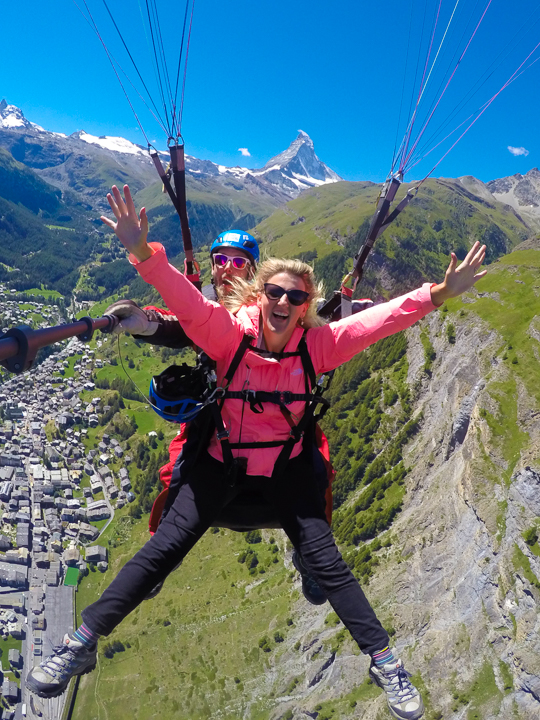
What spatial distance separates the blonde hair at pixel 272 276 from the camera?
5.33m

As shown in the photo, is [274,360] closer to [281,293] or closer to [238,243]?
[281,293]

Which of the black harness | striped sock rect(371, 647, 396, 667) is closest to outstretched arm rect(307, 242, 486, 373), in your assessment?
the black harness

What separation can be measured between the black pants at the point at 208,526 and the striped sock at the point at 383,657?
2.4 inches

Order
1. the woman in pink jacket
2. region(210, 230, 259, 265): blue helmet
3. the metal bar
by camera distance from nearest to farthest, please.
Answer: the metal bar < the woman in pink jacket < region(210, 230, 259, 265): blue helmet

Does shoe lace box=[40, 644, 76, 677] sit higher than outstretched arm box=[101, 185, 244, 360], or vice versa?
outstretched arm box=[101, 185, 244, 360]

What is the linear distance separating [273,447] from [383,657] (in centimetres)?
238

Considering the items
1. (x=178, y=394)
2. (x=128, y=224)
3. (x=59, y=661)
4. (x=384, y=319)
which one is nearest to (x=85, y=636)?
(x=59, y=661)

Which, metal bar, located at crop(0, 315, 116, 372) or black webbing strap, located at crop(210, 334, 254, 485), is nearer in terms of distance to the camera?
metal bar, located at crop(0, 315, 116, 372)

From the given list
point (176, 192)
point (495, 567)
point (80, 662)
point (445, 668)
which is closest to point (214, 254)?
point (176, 192)

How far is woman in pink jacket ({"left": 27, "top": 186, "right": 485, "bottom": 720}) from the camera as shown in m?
4.73

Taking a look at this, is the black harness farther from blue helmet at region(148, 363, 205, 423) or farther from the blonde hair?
the blonde hair

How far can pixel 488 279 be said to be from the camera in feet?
269

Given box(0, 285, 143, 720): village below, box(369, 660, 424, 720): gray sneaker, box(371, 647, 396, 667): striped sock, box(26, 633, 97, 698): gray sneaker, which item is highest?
box(371, 647, 396, 667): striped sock

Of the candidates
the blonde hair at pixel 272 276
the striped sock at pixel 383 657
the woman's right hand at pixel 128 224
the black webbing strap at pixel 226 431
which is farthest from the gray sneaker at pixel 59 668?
the blonde hair at pixel 272 276
